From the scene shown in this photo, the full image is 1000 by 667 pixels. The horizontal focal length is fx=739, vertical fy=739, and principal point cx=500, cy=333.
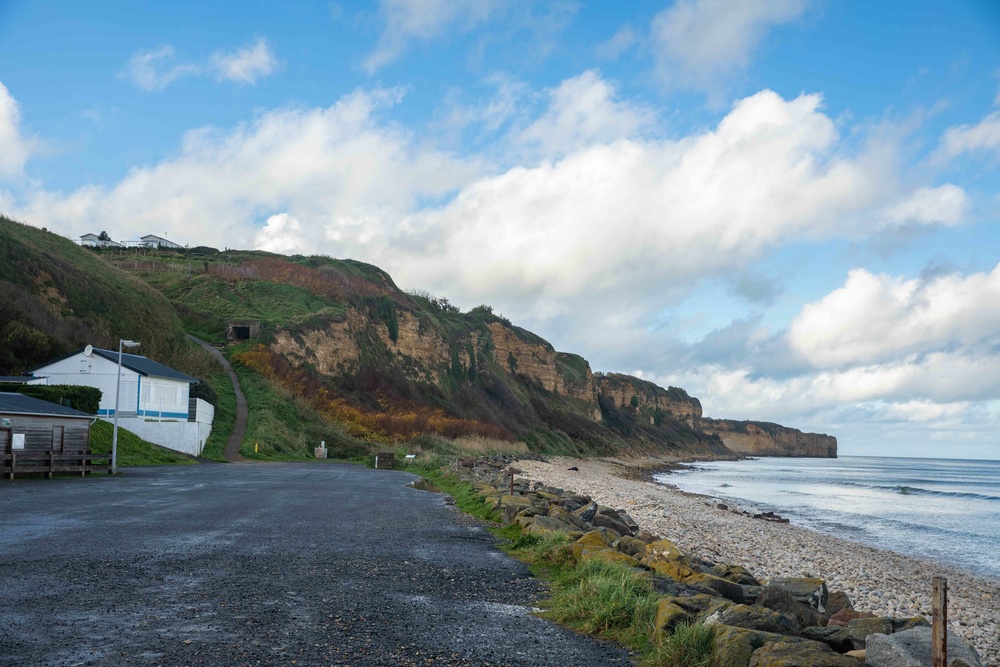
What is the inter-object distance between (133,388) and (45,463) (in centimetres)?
1455

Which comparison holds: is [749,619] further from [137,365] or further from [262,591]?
[137,365]

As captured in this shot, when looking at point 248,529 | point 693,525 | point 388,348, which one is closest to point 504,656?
point 248,529

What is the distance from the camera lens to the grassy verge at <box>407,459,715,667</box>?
6.15 meters

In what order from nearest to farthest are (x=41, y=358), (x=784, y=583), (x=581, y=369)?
(x=784, y=583), (x=41, y=358), (x=581, y=369)

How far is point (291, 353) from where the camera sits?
208 ft

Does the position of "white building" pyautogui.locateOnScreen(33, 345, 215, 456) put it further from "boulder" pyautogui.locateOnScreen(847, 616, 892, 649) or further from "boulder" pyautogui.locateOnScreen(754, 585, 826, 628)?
"boulder" pyautogui.locateOnScreen(847, 616, 892, 649)

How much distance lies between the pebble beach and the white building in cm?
2691

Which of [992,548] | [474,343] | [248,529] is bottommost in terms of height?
[992,548]

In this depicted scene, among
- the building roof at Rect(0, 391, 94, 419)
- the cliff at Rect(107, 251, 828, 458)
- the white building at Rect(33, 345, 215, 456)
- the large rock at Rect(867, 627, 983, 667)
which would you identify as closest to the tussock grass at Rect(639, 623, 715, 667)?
the large rock at Rect(867, 627, 983, 667)

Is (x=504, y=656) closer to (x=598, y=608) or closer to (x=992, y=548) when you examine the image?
(x=598, y=608)

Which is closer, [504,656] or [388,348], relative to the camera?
[504,656]

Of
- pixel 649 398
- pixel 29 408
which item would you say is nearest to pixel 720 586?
pixel 29 408

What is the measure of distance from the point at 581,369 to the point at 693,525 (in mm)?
103098

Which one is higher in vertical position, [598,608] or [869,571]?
[598,608]
